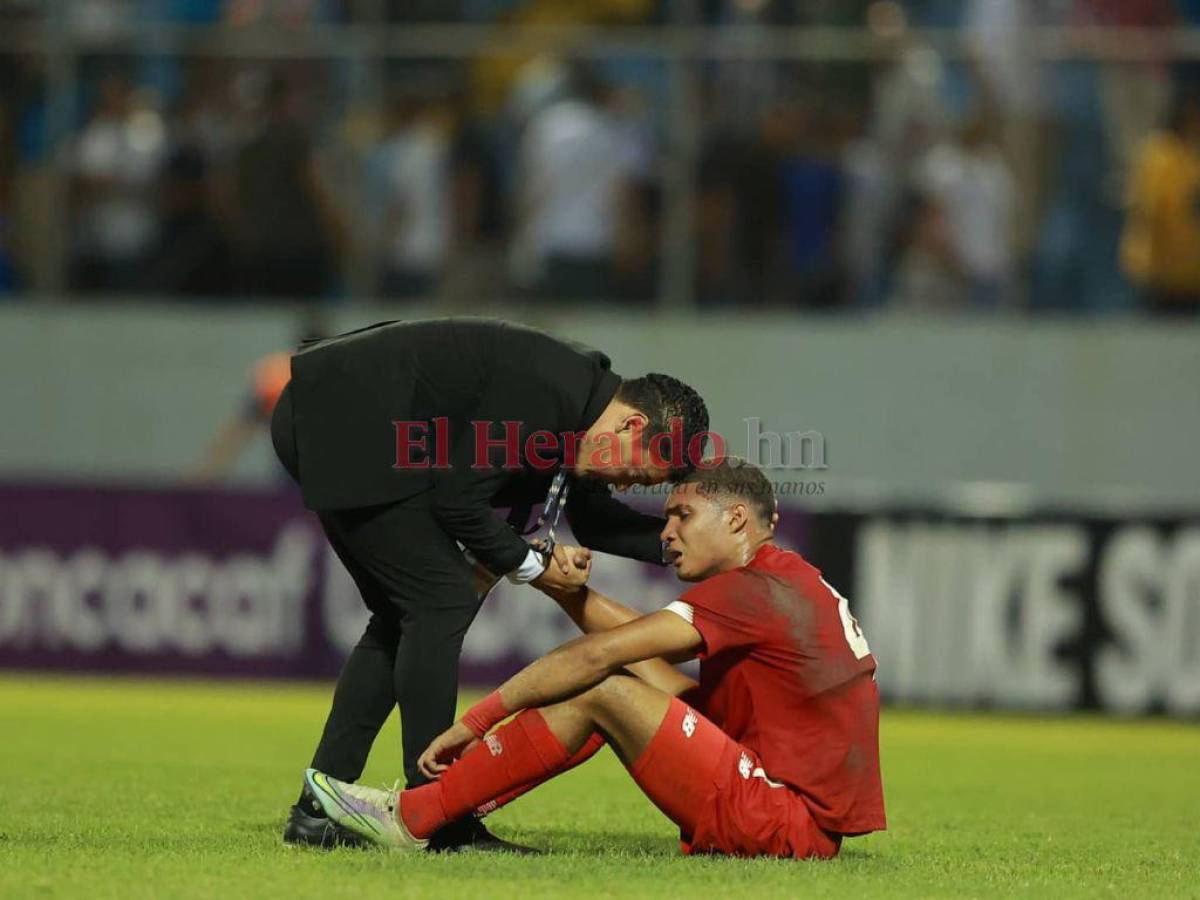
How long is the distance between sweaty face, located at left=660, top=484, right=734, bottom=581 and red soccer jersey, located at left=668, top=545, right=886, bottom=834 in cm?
10

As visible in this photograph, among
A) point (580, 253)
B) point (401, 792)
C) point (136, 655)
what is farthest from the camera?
point (580, 253)

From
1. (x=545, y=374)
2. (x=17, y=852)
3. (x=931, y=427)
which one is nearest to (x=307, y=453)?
(x=545, y=374)

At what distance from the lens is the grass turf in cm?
579

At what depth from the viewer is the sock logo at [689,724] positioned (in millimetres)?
5969

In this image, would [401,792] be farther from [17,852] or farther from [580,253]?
[580,253]

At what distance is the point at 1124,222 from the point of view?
13.8 metres

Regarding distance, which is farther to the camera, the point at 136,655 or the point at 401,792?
the point at 136,655

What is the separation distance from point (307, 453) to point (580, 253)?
26.1ft

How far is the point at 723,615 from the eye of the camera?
5.96 meters

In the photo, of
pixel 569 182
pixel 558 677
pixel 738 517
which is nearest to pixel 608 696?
pixel 558 677

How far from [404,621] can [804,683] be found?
133 cm

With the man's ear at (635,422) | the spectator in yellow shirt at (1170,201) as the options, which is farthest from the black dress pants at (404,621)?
the spectator in yellow shirt at (1170,201)

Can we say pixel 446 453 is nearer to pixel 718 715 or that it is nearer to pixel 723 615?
pixel 723 615

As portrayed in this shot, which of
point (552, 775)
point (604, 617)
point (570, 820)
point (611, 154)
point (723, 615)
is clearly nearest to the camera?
point (723, 615)
